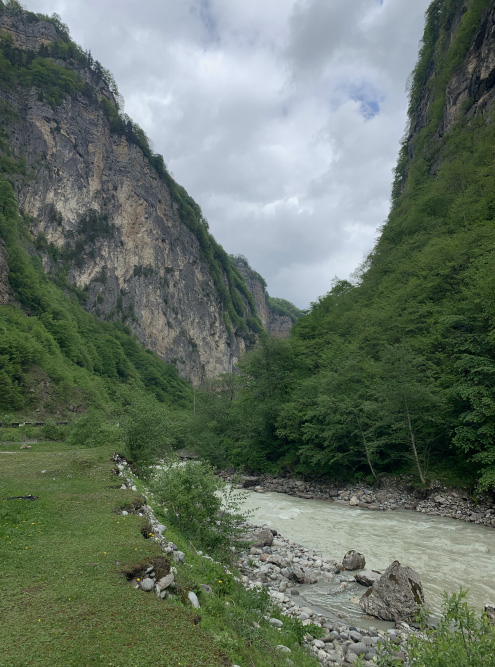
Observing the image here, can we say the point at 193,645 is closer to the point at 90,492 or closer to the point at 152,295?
the point at 90,492

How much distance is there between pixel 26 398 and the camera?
42062 mm

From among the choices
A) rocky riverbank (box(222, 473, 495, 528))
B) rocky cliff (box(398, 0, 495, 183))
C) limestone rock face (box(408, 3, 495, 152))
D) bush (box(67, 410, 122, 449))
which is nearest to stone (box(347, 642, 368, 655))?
rocky riverbank (box(222, 473, 495, 528))

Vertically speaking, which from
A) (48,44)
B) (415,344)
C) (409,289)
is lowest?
(415,344)

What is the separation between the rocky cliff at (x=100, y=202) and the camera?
7744cm

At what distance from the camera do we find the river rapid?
385 inches

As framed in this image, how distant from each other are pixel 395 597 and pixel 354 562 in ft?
10.4

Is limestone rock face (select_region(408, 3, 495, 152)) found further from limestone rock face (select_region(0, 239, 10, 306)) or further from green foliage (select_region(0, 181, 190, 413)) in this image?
limestone rock face (select_region(0, 239, 10, 306))

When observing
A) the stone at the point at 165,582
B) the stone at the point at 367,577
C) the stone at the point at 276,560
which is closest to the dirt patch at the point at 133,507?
the stone at the point at 165,582

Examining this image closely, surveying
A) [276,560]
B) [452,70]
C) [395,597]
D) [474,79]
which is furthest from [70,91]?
[395,597]

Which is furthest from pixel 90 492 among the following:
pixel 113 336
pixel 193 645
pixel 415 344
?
pixel 113 336

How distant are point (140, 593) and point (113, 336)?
81737mm

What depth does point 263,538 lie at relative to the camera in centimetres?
1414

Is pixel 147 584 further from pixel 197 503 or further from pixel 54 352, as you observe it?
pixel 54 352

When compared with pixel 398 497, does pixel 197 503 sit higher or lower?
higher
